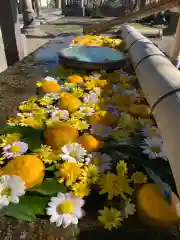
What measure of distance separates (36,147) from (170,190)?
993 mm

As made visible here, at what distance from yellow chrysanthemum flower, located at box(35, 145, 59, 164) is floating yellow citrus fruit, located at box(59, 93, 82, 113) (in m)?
0.70

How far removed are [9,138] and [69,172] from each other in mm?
620

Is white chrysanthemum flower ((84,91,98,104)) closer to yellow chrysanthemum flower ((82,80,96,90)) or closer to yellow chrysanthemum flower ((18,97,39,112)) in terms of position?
yellow chrysanthemum flower ((82,80,96,90))

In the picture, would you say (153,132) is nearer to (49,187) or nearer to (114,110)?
(114,110)

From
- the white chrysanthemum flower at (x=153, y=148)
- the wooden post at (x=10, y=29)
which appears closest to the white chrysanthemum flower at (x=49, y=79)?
the white chrysanthemum flower at (x=153, y=148)

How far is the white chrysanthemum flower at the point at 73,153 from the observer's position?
168 centimetres

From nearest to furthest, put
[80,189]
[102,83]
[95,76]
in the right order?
1. [80,189]
2. [102,83]
3. [95,76]

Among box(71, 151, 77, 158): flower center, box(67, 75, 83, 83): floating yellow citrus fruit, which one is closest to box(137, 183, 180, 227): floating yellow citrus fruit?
box(71, 151, 77, 158): flower center

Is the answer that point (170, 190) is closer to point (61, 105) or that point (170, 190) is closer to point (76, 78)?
point (61, 105)

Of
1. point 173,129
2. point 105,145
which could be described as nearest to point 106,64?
point 105,145

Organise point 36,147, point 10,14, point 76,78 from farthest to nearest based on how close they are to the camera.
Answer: point 10,14, point 76,78, point 36,147

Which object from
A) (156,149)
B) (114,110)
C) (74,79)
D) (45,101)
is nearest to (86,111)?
(114,110)

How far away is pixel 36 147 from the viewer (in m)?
1.79

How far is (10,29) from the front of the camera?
564 centimetres
